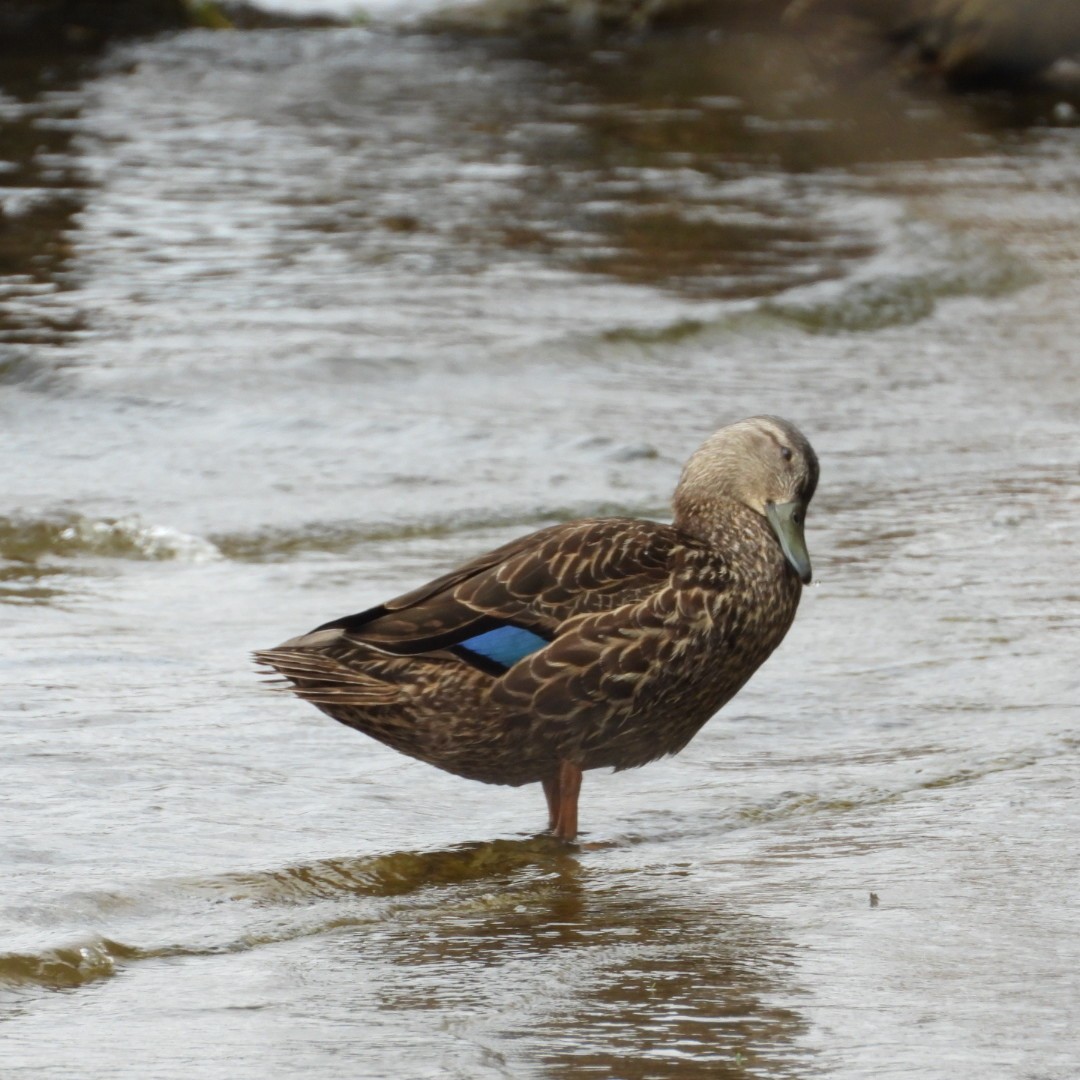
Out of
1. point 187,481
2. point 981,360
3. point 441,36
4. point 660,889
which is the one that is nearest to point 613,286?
point 981,360

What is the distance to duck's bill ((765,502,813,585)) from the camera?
5593 mm

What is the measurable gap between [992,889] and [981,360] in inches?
312

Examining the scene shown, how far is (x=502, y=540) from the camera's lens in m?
8.71

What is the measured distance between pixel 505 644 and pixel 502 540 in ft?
11.2

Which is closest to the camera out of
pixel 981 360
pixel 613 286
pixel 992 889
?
pixel 992 889

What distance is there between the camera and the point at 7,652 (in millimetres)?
6828

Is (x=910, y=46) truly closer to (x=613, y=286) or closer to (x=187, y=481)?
(x=613, y=286)

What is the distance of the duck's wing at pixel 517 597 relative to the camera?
5.31 meters

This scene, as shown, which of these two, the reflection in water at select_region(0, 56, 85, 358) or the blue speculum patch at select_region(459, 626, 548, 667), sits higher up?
the blue speculum patch at select_region(459, 626, 548, 667)

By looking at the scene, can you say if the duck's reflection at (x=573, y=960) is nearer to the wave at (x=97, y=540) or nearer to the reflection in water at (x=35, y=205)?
the wave at (x=97, y=540)

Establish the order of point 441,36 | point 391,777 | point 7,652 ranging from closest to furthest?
point 391,777 < point 7,652 < point 441,36

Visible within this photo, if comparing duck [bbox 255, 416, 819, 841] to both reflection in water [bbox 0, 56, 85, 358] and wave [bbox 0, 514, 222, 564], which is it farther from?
reflection in water [bbox 0, 56, 85, 358]

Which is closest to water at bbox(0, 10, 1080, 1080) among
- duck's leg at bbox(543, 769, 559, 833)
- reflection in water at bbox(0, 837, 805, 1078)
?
reflection in water at bbox(0, 837, 805, 1078)

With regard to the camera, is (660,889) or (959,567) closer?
(660,889)
